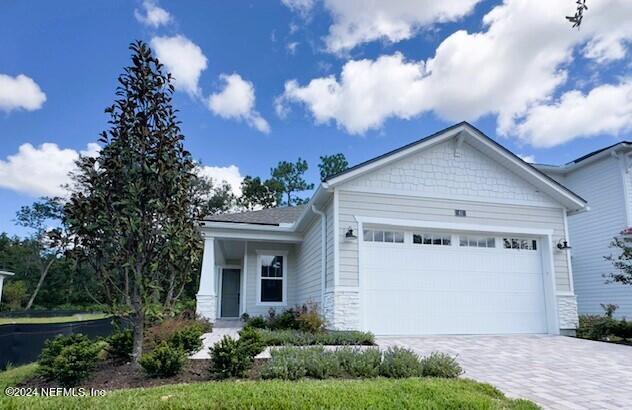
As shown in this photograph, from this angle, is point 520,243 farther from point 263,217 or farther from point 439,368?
point 263,217

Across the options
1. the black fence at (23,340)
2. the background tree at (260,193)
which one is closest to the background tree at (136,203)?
the black fence at (23,340)

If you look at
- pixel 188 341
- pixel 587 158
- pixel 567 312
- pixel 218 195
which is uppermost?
pixel 218 195

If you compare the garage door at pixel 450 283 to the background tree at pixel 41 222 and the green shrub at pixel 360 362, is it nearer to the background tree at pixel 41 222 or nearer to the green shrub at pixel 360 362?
the green shrub at pixel 360 362

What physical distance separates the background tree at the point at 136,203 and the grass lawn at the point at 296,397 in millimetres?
1702

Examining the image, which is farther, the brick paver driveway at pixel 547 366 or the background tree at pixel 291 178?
the background tree at pixel 291 178

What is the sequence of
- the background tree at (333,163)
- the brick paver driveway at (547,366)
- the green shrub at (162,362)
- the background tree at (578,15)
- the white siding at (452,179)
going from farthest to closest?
the background tree at (333,163), the white siding at (452,179), the green shrub at (162,362), the brick paver driveway at (547,366), the background tree at (578,15)

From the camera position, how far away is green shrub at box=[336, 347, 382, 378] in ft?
17.5

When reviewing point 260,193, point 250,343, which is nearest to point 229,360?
point 250,343

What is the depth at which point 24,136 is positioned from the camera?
63.3 feet

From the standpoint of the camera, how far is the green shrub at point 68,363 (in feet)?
16.1

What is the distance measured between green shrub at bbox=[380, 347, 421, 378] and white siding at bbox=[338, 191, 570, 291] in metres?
3.75

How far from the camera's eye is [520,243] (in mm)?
11086

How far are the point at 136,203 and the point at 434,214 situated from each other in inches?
281

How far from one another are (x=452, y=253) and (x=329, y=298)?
3340mm
